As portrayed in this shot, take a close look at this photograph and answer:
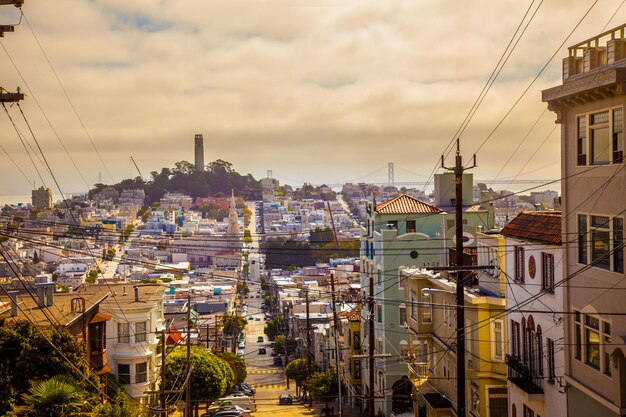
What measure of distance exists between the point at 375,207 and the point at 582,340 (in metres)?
25.3

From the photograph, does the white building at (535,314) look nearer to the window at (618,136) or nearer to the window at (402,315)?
the window at (618,136)

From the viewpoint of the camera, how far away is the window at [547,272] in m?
18.9

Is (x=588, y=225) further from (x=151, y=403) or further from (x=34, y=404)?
(x=151, y=403)

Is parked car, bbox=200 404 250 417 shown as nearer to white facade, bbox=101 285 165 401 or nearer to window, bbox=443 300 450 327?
white facade, bbox=101 285 165 401

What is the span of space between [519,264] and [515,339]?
193 centimetres

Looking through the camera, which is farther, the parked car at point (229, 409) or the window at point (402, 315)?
the parked car at point (229, 409)

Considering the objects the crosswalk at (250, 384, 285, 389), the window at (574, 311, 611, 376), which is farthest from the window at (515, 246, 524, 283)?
the crosswalk at (250, 384, 285, 389)

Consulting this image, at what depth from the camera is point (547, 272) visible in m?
19.3

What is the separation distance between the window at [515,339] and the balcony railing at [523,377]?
18 cm

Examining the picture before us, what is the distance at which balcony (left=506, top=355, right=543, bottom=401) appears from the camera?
19812 millimetres

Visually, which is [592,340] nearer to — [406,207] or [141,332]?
[406,207]

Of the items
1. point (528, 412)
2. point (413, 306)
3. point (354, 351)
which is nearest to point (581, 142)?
point (528, 412)

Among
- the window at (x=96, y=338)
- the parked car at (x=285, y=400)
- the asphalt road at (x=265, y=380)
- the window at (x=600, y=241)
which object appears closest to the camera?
the window at (x=600, y=241)

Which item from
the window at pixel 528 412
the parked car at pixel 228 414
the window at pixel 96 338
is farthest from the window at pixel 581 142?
the parked car at pixel 228 414
